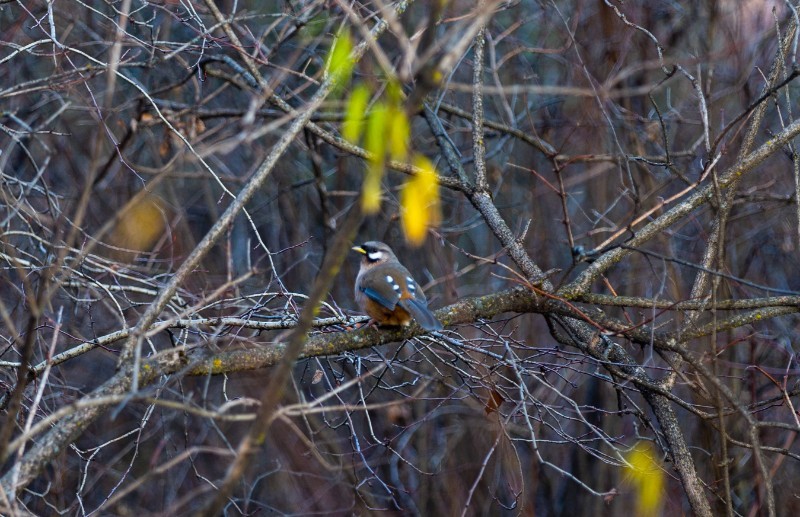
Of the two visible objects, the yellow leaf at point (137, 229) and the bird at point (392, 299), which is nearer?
the bird at point (392, 299)

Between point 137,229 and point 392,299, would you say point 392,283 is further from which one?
point 137,229

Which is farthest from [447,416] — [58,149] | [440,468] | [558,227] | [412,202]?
[412,202]

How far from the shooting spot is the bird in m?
4.00

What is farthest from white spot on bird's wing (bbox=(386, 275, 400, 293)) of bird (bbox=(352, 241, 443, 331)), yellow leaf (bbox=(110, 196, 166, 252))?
yellow leaf (bbox=(110, 196, 166, 252))

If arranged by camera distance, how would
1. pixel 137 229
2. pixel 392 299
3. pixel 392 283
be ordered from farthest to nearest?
pixel 137 229
pixel 392 283
pixel 392 299

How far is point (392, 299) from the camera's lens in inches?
176

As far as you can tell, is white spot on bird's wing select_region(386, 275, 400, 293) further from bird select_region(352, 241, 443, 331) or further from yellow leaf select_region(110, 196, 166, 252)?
yellow leaf select_region(110, 196, 166, 252)

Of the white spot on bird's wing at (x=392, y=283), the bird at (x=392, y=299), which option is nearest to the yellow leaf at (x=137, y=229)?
the bird at (x=392, y=299)

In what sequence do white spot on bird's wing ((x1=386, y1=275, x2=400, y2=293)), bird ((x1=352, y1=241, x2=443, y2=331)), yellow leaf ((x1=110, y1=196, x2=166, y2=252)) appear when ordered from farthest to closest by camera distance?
yellow leaf ((x1=110, y1=196, x2=166, y2=252)), white spot on bird's wing ((x1=386, y1=275, x2=400, y2=293)), bird ((x1=352, y1=241, x2=443, y2=331))

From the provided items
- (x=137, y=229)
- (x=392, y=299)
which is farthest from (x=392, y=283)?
(x=137, y=229)

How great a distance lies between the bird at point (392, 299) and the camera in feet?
13.1

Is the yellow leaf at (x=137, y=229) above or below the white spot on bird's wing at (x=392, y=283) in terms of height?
below

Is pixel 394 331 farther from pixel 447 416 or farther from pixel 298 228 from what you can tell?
pixel 447 416

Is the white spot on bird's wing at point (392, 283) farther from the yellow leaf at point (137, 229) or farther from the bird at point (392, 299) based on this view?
the yellow leaf at point (137, 229)
